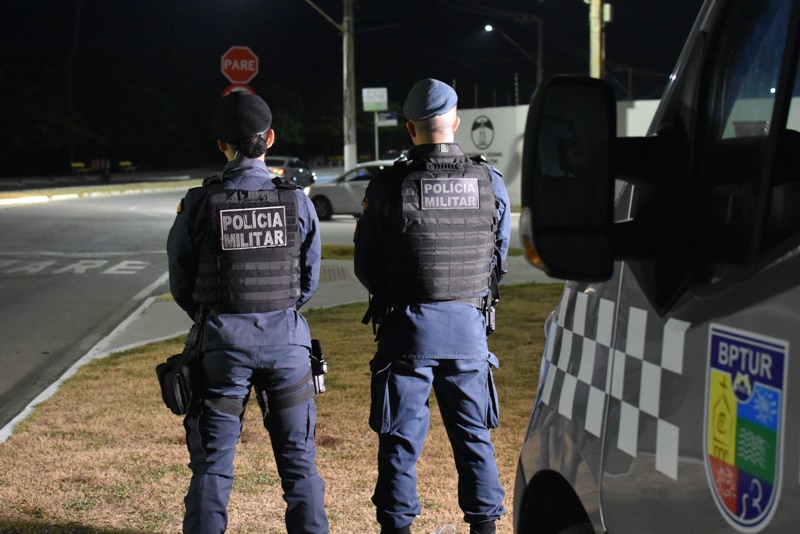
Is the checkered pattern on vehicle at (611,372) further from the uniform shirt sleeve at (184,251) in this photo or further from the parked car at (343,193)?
the parked car at (343,193)

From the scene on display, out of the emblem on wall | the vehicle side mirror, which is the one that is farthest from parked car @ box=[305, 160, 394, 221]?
the vehicle side mirror

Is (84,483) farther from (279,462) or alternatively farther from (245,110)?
(245,110)

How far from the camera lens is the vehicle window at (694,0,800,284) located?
164 cm

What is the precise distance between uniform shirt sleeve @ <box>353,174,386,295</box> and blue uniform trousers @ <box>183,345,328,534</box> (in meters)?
0.37

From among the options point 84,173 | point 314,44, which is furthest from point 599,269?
point 314,44

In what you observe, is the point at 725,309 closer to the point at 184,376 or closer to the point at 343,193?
the point at 184,376

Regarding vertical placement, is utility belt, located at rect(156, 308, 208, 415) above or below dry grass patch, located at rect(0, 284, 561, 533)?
above

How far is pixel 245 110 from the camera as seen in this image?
3670 mm

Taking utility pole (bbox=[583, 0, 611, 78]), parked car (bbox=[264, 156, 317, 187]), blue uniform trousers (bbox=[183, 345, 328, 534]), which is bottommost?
parked car (bbox=[264, 156, 317, 187])

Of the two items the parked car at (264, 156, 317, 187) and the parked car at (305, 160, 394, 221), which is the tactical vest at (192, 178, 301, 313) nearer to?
the parked car at (305, 160, 394, 221)

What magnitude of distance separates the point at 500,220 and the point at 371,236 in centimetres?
56

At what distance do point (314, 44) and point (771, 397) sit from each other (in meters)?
95.8

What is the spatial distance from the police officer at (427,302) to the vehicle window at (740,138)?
1.91 meters

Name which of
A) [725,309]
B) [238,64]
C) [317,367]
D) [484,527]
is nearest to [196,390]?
[317,367]
